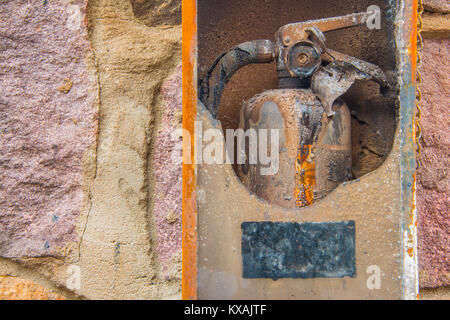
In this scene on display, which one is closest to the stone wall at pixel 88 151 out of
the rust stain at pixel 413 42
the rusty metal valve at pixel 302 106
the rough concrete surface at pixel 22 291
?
the rough concrete surface at pixel 22 291

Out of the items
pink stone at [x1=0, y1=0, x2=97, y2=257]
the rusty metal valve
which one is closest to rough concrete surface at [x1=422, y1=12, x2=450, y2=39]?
the rusty metal valve

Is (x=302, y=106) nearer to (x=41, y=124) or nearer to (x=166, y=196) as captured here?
(x=166, y=196)

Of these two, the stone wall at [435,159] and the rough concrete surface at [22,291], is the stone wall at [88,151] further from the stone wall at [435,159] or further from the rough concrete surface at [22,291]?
the stone wall at [435,159]

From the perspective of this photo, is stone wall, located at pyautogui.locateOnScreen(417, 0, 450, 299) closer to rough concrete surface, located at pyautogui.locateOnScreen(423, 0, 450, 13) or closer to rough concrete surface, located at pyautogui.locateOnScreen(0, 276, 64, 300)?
rough concrete surface, located at pyautogui.locateOnScreen(423, 0, 450, 13)

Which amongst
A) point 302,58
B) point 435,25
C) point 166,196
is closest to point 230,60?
point 302,58

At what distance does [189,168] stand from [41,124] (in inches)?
10.1

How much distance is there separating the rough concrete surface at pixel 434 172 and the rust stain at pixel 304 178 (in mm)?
214

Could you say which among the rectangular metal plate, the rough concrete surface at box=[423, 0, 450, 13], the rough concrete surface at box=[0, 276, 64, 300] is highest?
the rough concrete surface at box=[423, 0, 450, 13]

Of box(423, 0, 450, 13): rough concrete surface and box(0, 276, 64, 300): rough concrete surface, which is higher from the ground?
box(423, 0, 450, 13): rough concrete surface

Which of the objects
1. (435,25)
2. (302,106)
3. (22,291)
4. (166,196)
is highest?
(435,25)

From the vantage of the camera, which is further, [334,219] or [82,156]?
[82,156]

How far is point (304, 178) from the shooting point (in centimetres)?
58

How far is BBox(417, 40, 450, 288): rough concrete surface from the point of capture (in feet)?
2.28

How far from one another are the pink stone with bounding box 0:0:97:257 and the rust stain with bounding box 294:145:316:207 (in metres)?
0.29
